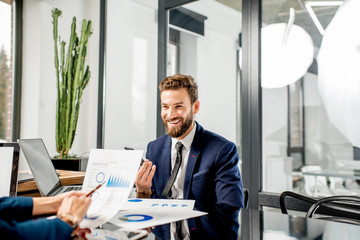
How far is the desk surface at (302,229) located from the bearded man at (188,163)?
0.17m

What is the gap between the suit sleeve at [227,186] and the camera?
1149mm

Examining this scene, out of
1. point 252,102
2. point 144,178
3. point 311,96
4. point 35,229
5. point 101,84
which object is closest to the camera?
point 35,229

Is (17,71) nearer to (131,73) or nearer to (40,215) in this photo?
(131,73)

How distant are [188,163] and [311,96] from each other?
1.14 meters

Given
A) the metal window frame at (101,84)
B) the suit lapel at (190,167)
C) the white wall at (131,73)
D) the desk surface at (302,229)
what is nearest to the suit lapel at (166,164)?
the suit lapel at (190,167)

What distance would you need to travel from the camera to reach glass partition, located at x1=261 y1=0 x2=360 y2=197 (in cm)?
→ 216

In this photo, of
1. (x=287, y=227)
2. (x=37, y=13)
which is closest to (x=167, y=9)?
(x=37, y=13)

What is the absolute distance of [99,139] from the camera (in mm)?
3812

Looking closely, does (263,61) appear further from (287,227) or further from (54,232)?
(54,232)

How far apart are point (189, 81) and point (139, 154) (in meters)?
1.04

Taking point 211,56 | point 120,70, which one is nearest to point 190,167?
point 211,56

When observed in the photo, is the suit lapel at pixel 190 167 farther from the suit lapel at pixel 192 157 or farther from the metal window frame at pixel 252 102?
the metal window frame at pixel 252 102

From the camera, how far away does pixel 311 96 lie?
91.1 inches

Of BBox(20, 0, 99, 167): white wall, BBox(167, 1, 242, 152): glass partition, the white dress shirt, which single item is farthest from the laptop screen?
BBox(20, 0, 99, 167): white wall
